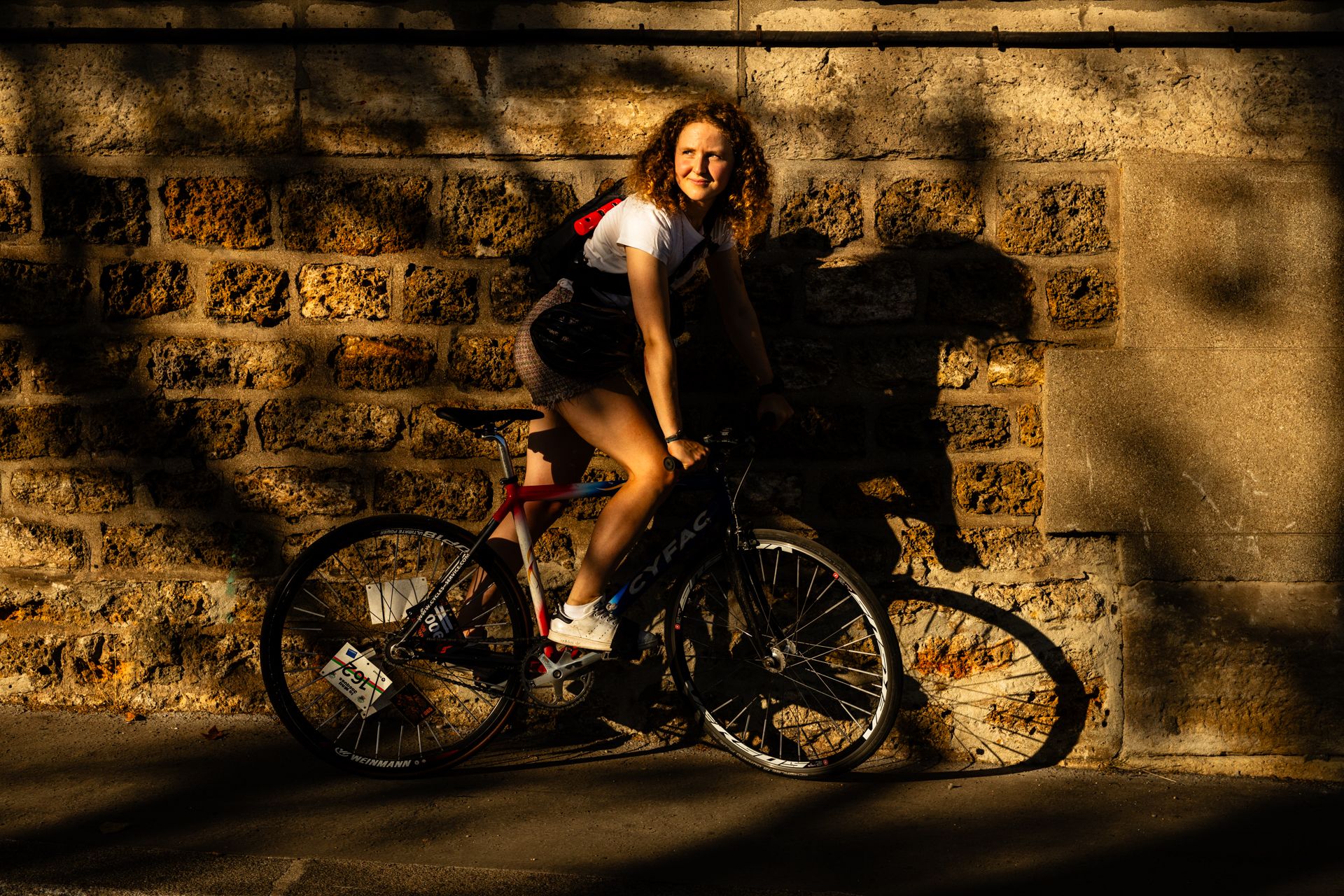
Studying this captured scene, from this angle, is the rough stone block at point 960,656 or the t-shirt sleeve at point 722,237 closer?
the t-shirt sleeve at point 722,237

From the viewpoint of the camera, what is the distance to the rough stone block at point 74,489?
12.9 ft

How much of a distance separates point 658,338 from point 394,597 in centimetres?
123

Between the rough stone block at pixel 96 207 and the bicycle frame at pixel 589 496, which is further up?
the rough stone block at pixel 96 207

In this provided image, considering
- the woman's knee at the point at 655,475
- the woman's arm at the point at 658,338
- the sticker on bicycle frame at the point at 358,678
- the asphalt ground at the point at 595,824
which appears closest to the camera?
the asphalt ground at the point at 595,824

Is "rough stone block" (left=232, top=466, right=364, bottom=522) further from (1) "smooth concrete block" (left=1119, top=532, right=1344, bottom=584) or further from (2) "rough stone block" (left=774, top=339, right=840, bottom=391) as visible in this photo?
(1) "smooth concrete block" (left=1119, top=532, right=1344, bottom=584)

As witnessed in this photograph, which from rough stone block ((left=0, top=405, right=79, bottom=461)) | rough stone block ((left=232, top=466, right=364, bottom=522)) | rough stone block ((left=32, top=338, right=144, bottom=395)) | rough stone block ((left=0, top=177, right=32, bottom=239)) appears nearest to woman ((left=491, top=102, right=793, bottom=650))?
rough stone block ((left=232, top=466, right=364, bottom=522))

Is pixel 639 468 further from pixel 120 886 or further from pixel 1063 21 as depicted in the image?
pixel 1063 21

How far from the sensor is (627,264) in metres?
3.33

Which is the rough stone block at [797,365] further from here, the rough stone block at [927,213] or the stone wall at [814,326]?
the rough stone block at [927,213]

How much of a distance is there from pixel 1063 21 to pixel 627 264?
166 cm

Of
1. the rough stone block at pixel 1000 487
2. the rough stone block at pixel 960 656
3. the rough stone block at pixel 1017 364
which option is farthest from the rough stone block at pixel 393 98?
the rough stone block at pixel 960 656

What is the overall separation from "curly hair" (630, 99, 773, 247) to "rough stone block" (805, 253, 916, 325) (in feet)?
1.41

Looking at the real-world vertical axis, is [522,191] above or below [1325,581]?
above

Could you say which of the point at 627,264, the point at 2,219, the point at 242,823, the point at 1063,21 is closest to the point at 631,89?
the point at 627,264
